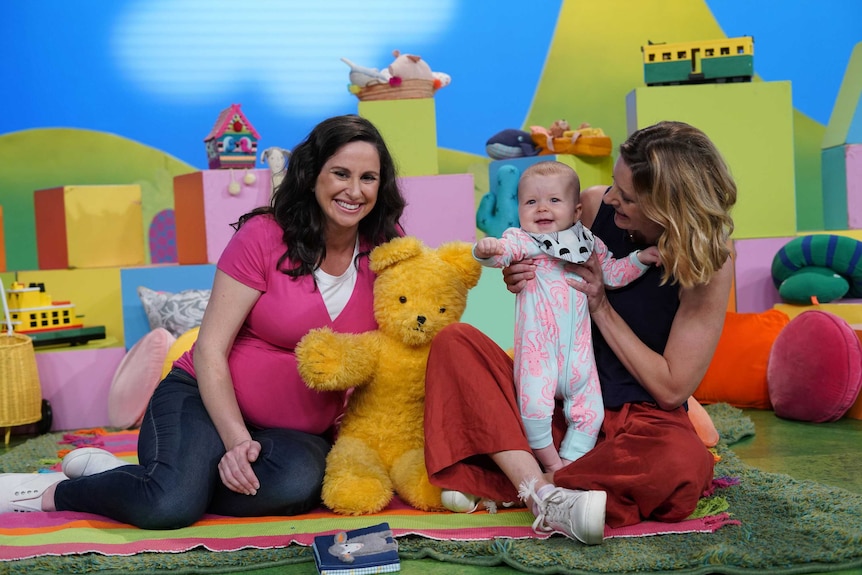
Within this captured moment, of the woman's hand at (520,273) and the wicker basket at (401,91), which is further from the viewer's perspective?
the wicker basket at (401,91)

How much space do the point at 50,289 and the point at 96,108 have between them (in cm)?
223

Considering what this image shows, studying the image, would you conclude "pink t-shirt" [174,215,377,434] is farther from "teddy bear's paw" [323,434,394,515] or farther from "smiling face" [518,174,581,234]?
"smiling face" [518,174,581,234]

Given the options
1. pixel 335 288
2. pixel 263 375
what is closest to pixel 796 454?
pixel 335 288

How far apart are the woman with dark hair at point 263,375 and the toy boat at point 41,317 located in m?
1.49

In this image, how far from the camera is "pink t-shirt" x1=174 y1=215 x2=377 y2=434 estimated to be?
7.23ft

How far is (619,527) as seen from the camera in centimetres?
195

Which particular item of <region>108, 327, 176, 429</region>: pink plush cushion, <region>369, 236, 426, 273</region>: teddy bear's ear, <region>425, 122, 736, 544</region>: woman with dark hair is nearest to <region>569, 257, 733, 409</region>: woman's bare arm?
<region>425, 122, 736, 544</region>: woman with dark hair

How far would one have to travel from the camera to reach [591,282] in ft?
6.95

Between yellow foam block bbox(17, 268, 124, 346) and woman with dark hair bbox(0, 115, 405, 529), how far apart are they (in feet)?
5.69

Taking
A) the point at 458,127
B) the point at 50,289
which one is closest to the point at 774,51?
the point at 458,127

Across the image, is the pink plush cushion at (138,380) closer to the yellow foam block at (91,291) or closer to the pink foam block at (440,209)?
the yellow foam block at (91,291)

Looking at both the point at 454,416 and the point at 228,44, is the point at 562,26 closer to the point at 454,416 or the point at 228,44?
the point at 228,44

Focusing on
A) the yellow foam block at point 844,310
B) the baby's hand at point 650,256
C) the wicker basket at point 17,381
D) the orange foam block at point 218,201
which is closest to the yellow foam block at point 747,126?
the yellow foam block at point 844,310

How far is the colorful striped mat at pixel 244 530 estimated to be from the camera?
191cm
